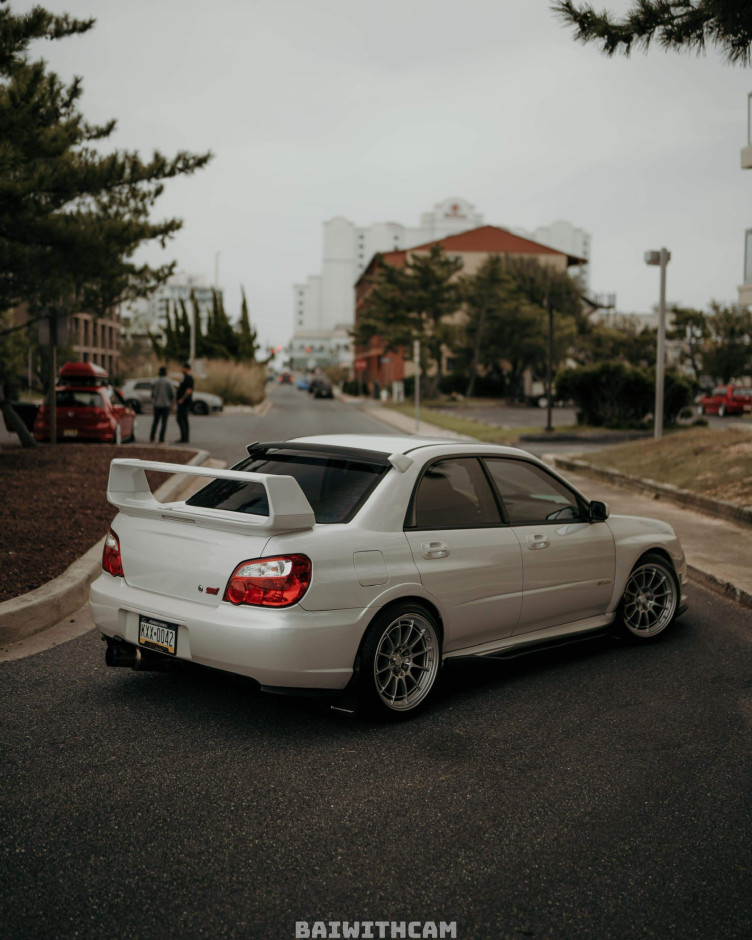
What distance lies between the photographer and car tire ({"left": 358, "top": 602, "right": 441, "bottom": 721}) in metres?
4.62

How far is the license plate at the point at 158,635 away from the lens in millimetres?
4645

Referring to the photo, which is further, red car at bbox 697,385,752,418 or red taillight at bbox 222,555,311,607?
red car at bbox 697,385,752,418

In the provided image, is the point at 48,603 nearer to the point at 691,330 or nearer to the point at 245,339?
the point at 245,339

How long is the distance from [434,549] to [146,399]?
38369 mm

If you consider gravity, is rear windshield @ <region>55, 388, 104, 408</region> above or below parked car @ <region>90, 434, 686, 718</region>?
above

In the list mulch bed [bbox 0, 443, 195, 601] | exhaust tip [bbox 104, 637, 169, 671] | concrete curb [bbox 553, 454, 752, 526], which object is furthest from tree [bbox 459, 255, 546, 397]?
exhaust tip [bbox 104, 637, 169, 671]

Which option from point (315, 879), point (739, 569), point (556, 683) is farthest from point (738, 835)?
point (739, 569)

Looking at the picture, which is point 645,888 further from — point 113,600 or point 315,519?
point 113,600

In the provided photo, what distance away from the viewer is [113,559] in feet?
17.0

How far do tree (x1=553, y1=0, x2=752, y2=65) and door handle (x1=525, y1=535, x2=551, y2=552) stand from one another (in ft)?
21.6

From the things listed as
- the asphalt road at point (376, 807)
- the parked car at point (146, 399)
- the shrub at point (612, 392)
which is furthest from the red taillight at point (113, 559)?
the parked car at point (146, 399)

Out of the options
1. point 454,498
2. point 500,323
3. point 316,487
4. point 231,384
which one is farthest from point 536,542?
point 500,323

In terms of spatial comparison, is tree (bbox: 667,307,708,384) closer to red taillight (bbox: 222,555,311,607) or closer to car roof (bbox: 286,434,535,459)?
car roof (bbox: 286,434,535,459)

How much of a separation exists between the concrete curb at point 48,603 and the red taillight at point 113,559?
4.52 feet
